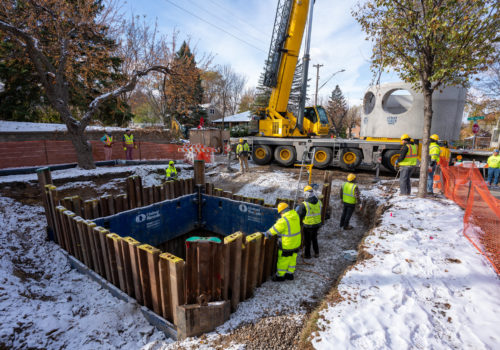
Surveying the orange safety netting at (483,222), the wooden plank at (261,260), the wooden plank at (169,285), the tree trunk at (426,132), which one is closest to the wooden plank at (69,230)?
the wooden plank at (169,285)

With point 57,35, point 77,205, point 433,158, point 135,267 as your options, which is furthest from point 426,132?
point 57,35

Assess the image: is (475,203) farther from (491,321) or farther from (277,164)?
(277,164)

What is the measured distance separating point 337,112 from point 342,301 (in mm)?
38301

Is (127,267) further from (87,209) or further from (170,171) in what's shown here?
(170,171)

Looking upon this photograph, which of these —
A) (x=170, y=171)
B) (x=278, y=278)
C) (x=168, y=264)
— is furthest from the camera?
(x=170, y=171)

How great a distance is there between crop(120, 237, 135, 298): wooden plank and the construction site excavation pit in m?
0.01

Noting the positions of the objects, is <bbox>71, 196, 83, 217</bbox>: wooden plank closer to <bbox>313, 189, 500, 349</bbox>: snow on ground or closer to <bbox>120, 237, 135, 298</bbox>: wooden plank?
<bbox>120, 237, 135, 298</bbox>: wooden plank

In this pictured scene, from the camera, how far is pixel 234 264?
10.9 feet

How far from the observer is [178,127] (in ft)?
87.5

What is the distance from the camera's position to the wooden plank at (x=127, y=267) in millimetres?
3500

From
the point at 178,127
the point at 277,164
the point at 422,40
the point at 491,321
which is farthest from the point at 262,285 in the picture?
the point at 178,127

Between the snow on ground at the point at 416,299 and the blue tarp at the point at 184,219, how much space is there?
230cm

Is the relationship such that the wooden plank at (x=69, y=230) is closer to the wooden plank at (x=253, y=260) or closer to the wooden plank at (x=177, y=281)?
the wooden plank at (x=177, y=281)

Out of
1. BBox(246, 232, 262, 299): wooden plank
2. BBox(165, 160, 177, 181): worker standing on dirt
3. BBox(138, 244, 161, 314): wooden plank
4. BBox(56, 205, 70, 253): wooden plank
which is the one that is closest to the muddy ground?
BBox(246, 232, 262, 299): wooden plank
